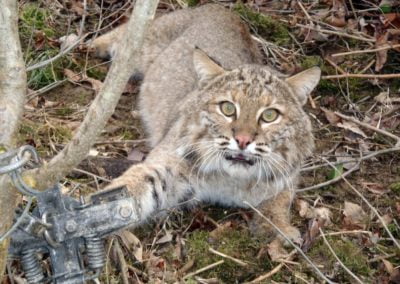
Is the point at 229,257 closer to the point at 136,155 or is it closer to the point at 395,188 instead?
the point at 136,155

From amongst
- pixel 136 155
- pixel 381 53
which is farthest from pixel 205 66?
pixel 381 53

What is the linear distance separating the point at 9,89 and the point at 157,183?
1.78m

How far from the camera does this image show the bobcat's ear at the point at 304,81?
4907 millimetres

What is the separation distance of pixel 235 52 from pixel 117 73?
3269 mm

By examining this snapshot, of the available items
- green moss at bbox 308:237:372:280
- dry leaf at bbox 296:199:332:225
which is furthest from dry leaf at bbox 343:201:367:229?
green moss at bbox 308:237:372:280

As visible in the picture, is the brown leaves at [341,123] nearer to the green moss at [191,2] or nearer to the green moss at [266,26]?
the green moss at [266,26]

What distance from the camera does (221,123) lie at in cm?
465

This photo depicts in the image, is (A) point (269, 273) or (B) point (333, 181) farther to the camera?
(B) point (333, 181)

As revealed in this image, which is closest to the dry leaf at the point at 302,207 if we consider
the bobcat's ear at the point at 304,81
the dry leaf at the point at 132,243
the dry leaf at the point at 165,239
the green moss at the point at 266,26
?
the bobcat's ear at the point at 304,81

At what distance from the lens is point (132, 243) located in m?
4.48

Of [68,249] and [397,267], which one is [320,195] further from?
[68,249]

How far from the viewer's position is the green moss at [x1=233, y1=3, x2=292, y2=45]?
723 centimetres

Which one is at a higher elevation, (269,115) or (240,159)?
(269,115)

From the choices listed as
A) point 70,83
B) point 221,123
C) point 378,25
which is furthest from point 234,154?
point 378,25
